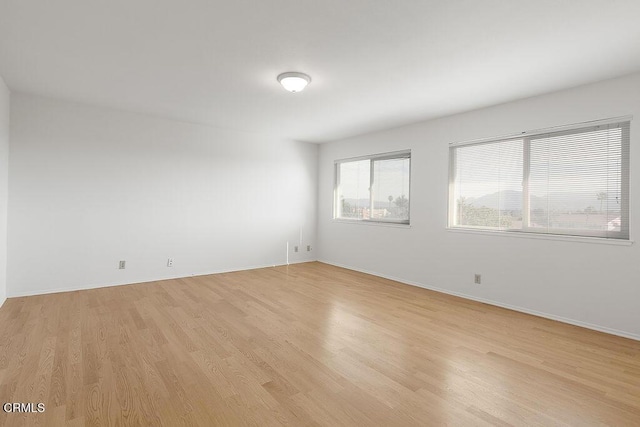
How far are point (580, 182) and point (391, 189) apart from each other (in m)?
2.64

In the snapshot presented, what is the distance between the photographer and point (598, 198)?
130 inches

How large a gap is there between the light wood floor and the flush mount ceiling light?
2.44 metres

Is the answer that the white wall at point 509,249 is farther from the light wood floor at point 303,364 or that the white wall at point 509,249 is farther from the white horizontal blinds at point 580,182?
the light wood floor at point 303,364

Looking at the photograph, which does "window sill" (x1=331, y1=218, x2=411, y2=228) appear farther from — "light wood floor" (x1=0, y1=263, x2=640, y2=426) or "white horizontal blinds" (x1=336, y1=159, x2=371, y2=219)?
"light wood floor" (x1=0, y1=263, x2=640, y2=426)

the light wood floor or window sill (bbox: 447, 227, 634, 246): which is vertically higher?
window sill (bbox: 447, 227, 634, 246)

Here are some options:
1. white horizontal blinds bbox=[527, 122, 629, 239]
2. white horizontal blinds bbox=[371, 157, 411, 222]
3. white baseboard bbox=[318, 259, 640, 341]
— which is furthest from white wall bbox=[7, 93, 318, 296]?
white horizontal blinds bbox=[527, 122, 629, 239]

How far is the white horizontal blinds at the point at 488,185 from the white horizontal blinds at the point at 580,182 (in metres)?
0.18

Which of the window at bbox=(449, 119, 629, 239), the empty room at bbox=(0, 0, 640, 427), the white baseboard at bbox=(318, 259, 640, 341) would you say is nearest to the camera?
the empty room at bbox=(0, 0, 640, 427)

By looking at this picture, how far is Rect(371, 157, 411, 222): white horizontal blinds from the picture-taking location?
5.29 meters

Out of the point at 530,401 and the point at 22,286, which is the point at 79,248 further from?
the point at 530,401

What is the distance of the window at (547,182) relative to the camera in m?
3.21

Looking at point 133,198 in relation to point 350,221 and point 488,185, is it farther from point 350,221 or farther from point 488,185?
point 488,185

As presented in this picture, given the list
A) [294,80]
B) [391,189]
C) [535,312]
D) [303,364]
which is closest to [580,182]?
[535,312]

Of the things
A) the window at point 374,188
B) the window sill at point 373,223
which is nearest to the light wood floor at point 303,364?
the window sill at point 373,223
